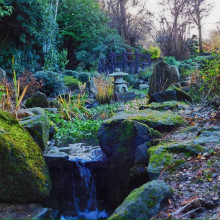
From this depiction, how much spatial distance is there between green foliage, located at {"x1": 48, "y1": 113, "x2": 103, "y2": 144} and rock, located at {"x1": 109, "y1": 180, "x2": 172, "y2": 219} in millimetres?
3118

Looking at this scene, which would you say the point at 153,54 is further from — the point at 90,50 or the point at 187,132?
the point at 187,132

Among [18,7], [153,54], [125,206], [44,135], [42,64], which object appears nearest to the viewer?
[125,206]

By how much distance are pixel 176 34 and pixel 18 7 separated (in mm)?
10606

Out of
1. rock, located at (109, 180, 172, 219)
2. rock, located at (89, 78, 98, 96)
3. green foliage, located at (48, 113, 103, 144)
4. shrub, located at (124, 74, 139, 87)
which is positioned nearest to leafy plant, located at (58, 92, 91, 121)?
green foliage, located at (48, 113, 103, 144)

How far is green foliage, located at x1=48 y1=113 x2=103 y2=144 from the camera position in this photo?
16.8ft

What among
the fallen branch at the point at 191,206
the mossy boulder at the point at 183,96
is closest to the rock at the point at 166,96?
the mossy boulder at the point at 183,96

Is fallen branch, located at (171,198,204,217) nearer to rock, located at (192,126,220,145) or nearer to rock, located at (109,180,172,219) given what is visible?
rock, located at (109,180,172,219)

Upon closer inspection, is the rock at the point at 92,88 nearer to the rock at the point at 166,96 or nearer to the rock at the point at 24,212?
the rock at the point at 166,96

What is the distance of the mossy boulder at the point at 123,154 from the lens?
9.84 ft

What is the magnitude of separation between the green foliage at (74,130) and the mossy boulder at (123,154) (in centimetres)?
172

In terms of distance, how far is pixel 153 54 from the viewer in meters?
21.1

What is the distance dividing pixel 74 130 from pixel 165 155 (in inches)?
125

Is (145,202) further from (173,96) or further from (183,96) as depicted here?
(183,96)

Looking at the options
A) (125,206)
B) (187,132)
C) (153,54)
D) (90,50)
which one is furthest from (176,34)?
(125,206)
